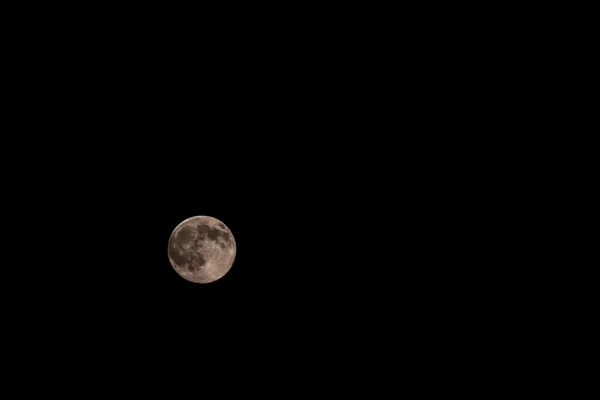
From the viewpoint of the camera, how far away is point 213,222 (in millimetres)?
4203

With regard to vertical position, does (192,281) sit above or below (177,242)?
below

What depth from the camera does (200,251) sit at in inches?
154

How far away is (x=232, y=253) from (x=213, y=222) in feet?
1.35

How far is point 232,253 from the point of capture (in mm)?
4199

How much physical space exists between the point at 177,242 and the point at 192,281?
0.47m

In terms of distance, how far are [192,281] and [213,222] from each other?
684 millimetres

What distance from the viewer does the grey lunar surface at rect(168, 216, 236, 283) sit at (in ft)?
12.9

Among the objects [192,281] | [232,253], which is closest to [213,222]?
[232,253]

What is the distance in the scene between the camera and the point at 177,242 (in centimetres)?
404

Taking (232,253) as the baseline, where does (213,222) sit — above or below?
above

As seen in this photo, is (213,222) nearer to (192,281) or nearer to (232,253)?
(232,253)

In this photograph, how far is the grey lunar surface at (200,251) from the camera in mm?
3930

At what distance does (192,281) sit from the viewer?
4.10m
